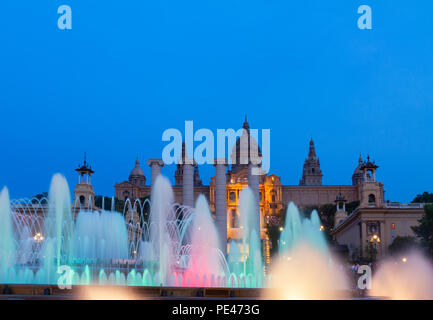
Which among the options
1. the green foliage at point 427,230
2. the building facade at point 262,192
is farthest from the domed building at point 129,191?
the green foliage at point 427,230

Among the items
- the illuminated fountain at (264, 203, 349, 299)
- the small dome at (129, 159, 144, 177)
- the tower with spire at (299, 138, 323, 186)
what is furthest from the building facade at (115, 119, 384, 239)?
the illuminated fountain at (264, 203, 349, 299)

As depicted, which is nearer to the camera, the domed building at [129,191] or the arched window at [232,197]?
the arched window at [232,197]

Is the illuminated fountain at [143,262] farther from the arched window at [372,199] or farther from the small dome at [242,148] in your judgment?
the small dome at [242,148]

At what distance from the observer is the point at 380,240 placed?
191ft

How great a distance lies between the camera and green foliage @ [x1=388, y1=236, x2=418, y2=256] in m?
51.8

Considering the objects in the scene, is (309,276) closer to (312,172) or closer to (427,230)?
(427,230)

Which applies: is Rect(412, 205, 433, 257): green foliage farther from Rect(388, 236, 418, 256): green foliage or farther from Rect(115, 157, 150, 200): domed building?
Rect(115, 157, 150, 200): domed building

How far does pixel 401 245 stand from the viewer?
174ft

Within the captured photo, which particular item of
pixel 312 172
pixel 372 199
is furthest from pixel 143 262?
pixel 312 172

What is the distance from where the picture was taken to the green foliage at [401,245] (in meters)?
51.8
